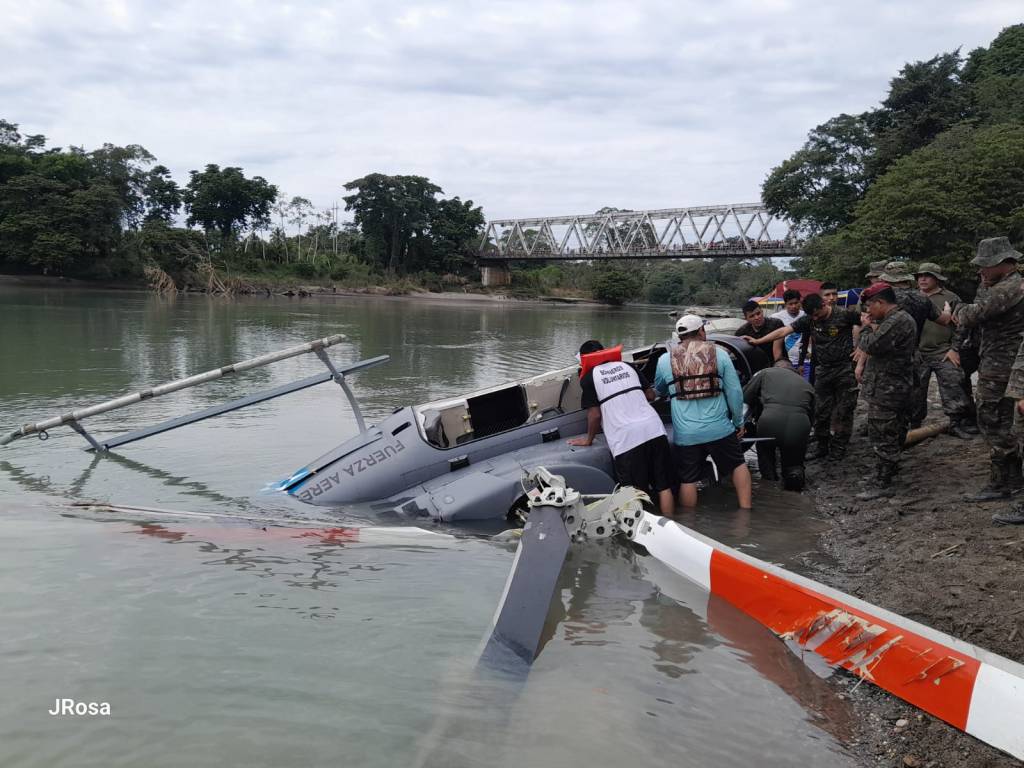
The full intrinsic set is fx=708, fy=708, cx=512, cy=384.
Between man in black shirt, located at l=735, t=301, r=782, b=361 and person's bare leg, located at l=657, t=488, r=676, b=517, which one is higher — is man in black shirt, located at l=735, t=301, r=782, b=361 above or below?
above

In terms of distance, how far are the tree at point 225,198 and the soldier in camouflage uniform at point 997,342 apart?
278ft

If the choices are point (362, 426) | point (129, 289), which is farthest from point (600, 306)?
point (362, 426)

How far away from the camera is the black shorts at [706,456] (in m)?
6.64

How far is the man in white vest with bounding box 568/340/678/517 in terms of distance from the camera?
6.52 metres

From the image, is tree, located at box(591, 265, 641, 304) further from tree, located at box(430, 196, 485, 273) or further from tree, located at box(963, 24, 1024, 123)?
tree, located at box(963, 24, 1024, 123)

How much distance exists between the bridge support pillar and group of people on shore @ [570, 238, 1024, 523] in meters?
89.4

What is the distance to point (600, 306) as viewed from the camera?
93688mm

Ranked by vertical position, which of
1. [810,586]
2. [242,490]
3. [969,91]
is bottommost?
[242,490]

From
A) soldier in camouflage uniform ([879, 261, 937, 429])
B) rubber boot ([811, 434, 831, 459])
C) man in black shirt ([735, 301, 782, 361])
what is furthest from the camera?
rubber boot ([811, 434, 831, 459])

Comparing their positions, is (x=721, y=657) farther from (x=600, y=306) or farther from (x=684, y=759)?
(x=600, y=306)

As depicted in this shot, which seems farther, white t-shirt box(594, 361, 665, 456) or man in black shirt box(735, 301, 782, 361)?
man in black shirt box(735, 301, 782, 361)

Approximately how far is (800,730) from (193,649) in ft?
10.9

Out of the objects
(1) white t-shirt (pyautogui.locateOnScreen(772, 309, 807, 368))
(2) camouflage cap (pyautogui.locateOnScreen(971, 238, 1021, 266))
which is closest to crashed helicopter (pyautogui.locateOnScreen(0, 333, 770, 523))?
(1) white t-shirt (pyautogui.locateOnScreen(772, 309, 807, 368))

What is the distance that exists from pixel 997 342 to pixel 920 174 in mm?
27256
